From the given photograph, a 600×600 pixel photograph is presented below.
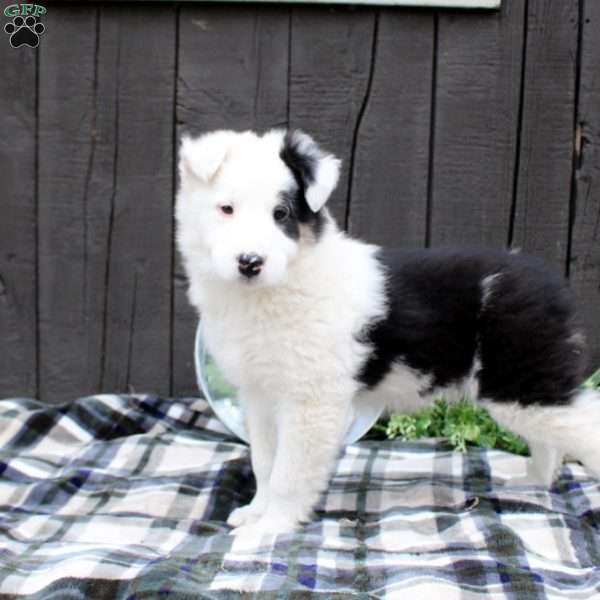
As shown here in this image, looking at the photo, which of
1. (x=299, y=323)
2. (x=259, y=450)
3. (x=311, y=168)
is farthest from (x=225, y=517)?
(x=311, y=168)

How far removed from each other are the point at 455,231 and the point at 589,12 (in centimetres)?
136

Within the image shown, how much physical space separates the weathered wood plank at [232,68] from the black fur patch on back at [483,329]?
5.42ft

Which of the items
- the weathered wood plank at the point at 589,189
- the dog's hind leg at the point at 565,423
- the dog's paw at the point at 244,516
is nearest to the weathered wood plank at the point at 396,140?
the weathered wood plank at the point at 589,189

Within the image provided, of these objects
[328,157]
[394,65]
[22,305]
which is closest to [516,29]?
[394,65]

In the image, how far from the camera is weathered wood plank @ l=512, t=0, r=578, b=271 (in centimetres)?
460

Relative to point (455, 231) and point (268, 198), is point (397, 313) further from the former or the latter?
point (455, 231)

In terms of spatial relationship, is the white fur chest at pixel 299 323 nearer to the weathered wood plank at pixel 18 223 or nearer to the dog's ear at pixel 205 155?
the dog's ear at pixel 205 155

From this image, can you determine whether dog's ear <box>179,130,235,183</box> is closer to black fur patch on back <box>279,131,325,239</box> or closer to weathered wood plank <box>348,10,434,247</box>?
black fur patch on back <box>279,131,325,239</box>

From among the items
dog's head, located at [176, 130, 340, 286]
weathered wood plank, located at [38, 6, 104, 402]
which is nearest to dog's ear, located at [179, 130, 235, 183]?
dog's head, located at [176, 130, 340, 286]

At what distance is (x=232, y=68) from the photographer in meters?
4.75

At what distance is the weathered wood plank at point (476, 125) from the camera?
182 inches

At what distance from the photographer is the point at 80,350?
508cm

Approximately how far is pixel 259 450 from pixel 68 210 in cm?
209

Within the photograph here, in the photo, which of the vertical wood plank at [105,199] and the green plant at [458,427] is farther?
the vertical wood plank at [105,199]
